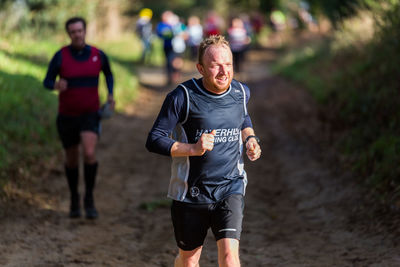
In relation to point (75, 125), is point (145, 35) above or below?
above

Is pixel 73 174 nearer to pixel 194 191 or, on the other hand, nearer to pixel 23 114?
pixel 23 114

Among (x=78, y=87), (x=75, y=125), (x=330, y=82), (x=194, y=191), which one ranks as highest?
(x=330, y=82)

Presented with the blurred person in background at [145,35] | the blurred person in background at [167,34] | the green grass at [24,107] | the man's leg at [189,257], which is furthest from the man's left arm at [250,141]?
the blurred person in background at [145,35]

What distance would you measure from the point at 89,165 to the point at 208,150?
3.20 metres

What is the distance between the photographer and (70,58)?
6527mm

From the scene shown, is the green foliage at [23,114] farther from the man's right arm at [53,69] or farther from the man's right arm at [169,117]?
the man's right arm at [169,117]

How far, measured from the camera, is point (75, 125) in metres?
6.60

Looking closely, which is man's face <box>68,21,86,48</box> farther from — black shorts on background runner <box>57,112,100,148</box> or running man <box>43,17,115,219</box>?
black shorts on background runner <box>57,112,100,148</box>

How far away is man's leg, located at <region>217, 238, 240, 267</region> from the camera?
150 inches

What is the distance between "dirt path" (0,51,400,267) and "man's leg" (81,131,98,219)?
6.8 inches

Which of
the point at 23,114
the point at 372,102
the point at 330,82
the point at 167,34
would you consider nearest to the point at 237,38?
the point at 167,34

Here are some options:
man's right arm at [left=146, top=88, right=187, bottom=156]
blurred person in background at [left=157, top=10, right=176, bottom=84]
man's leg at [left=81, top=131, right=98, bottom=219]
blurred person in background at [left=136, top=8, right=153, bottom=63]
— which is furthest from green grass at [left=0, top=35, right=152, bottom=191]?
blurred person in background at [left=136, top=8, right=153, bottom=63]

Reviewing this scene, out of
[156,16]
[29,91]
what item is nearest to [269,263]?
[29,91]

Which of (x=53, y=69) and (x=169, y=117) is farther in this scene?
(x=53, y=69)
